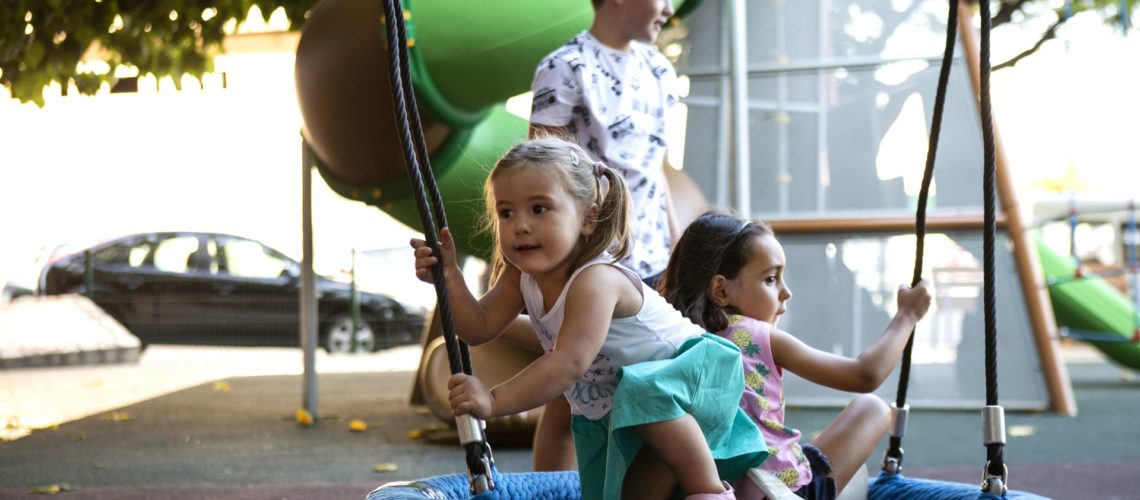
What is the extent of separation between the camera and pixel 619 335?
1957mm

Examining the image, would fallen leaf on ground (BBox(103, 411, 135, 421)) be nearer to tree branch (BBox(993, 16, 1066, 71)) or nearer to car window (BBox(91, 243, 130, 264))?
car window (BBox(91, 243, 130, 264))

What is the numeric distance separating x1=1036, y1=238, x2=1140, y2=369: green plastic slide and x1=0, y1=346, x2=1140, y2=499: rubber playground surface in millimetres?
1053

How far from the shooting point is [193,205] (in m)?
12.5

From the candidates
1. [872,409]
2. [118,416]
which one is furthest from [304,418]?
[872,409]

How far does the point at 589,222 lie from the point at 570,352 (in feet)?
0.83

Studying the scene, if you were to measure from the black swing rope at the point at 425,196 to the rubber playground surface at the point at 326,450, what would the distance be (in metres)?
1.83

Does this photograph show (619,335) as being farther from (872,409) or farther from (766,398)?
(872,409)

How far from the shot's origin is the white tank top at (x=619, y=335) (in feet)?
6.41

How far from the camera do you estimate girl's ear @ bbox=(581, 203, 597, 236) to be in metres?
1.94

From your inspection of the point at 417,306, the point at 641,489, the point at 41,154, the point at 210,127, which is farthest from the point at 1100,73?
the point at 641,489

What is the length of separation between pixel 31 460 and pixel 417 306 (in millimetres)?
6396

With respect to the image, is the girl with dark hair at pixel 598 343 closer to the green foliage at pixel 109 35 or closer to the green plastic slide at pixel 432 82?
the green plastic slide at pixel 432 82

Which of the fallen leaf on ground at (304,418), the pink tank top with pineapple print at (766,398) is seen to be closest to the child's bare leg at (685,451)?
the pink tank top with pineapple print at (766,398)

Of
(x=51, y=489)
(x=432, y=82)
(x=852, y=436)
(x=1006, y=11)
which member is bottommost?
(x=51, y=489)
